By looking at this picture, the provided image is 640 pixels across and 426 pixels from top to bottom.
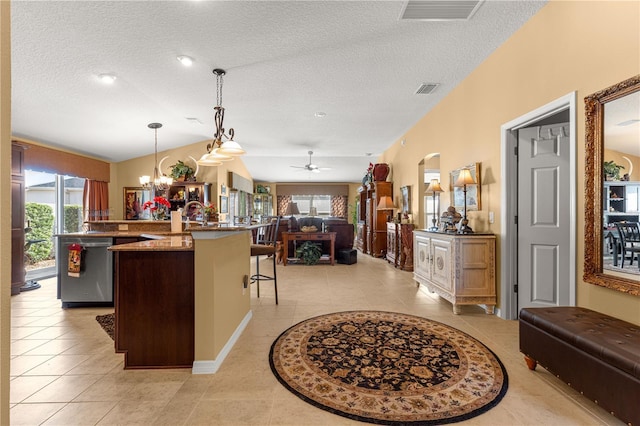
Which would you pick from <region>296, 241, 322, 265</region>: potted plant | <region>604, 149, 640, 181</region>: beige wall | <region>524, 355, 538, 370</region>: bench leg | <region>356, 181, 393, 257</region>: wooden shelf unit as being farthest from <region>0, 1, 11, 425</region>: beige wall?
<region>356, 181, 393, 257</region>: wooden shelf unit

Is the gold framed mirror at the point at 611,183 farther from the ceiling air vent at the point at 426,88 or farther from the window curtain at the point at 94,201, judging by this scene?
the window curtain at the point at 94,201

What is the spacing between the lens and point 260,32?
9.87 feet

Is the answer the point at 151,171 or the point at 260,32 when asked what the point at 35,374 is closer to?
the point at 260,32

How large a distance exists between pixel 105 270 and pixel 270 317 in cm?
217

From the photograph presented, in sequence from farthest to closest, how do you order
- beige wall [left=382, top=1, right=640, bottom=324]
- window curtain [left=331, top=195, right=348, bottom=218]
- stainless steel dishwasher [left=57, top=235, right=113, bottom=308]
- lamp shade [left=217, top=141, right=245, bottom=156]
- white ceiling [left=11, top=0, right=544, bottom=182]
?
1. window curtain [left=331, top=195, right=348, bottom=218]
2. stainless steel dishwasher [left=57, top=235, right=113, bottom=308]
3. lamp shade [left=217, top=141, right=245, bottom=156]
4. white ceiling [left=11, top=0, right=544, bottom=182]
5. beige wall [left=382, top=1, right=640, bottom=324]

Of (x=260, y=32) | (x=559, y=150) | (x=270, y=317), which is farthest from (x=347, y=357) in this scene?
(x=260, y=32)

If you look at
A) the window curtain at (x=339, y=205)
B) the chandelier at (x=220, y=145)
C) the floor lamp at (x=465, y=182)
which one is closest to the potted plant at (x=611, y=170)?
the floor lamp at (x=465, y=182)

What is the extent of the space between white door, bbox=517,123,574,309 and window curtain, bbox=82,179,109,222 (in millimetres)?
7794

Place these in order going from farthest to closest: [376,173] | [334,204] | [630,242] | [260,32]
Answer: [334,204], [376,173], [260,32], [630,242]

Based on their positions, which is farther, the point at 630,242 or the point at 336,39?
the point at 336,39

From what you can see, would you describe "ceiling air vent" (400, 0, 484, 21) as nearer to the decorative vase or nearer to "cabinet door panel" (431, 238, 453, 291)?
"cabinet door panel" (431, 238, 453, 291)

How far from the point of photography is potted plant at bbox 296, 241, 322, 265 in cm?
685

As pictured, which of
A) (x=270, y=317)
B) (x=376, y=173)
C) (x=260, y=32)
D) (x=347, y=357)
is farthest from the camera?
(x=376, y=173)

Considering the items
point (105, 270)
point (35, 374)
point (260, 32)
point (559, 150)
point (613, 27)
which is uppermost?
point (260, 32)
